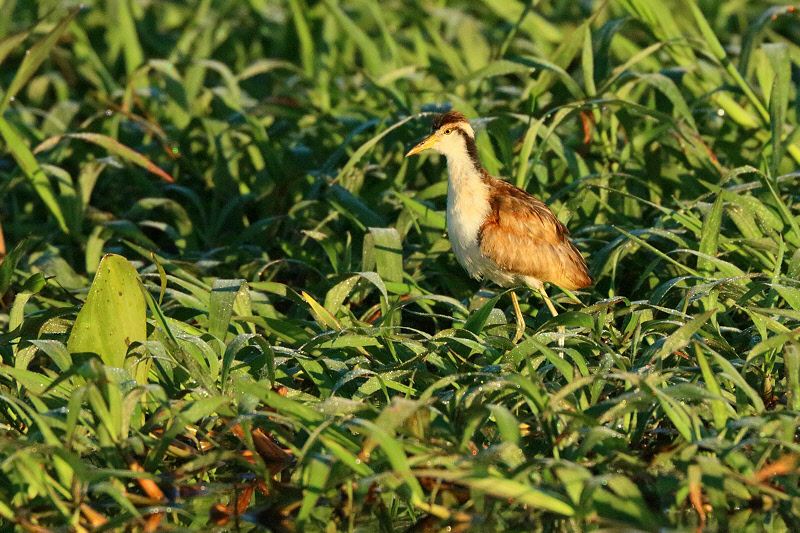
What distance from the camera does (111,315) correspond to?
443 centimetres

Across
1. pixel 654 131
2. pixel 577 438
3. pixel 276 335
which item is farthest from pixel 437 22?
pixel 577 438

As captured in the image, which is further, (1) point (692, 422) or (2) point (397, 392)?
(2) point (397, 392)

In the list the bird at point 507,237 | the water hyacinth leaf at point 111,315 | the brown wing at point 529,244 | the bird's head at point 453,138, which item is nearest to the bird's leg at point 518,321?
the bird at point 507,237

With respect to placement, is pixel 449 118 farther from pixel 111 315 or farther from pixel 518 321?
pixel 111 315

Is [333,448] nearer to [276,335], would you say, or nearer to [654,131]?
[276,335]

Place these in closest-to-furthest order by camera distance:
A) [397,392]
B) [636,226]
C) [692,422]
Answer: [692,422]
[397,392]
[636,226]

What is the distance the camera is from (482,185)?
5664mm

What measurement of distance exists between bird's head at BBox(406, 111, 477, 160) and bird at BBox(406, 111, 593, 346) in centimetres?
6

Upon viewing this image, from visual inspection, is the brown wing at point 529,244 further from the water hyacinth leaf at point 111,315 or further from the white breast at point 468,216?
the water hyacinth leaf at point 111,315

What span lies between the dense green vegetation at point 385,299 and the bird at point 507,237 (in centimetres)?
19

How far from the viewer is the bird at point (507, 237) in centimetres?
550

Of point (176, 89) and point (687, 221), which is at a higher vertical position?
point (176, 89)

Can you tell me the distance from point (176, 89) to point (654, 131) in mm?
3809

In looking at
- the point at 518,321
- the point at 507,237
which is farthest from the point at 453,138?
the point at 518,321
